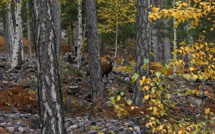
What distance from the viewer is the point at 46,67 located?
175 inches

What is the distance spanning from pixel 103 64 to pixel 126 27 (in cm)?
978

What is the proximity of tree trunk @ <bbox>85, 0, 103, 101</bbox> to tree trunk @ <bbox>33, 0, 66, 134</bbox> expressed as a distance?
14.7ft

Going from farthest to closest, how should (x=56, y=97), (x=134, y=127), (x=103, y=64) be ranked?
(x=103, y=64) < (x=134, y=127) < (x=56, y=97)

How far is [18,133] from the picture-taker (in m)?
6.05

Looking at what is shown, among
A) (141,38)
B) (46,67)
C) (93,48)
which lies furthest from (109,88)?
(46,67)

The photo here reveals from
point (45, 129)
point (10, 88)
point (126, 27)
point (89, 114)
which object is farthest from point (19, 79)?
point (126, 27)

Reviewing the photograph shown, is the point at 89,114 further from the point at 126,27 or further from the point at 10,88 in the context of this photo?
the point at 126,27

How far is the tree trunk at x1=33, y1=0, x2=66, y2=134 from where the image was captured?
14.6 ft

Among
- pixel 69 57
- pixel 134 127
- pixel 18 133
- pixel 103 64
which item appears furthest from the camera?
pixel 69 57

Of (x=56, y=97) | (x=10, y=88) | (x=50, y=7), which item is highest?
(x=50, y=7)

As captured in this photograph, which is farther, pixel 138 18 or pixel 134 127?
pixel 138 18

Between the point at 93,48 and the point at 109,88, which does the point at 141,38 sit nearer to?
the point at 93,48

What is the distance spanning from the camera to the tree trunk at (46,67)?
4.44 m

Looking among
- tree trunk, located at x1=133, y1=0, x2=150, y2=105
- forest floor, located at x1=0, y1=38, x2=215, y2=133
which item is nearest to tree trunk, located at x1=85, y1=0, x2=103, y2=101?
forest floor, located at x1=0, y1=38, x2=215, y2=133
